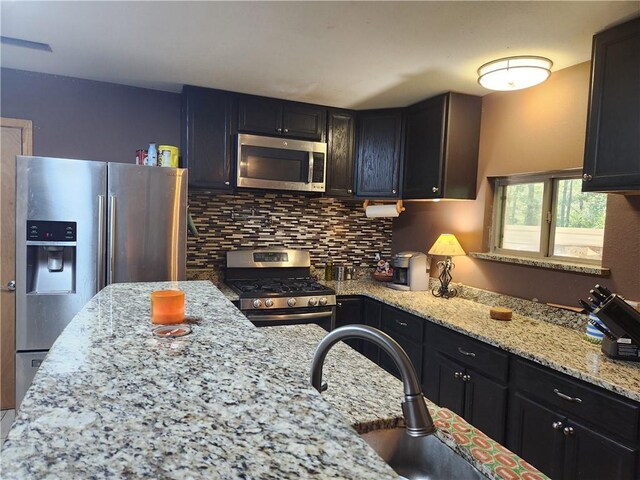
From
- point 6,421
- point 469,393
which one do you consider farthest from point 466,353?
point 6,421

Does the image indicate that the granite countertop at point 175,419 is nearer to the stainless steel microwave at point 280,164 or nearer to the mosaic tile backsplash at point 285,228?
the stainless steel microwave at point 280,164

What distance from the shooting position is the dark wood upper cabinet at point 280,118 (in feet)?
10.3

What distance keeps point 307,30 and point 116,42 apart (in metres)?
1.11

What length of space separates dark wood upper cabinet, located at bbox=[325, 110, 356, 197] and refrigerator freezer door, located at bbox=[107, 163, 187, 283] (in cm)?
130

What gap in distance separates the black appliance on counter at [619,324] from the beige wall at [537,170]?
1.35 ft

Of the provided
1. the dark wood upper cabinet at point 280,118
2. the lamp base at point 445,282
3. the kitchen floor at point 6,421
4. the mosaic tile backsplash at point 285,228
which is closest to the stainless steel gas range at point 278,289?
the mosaic tile backsplash at point 285,228

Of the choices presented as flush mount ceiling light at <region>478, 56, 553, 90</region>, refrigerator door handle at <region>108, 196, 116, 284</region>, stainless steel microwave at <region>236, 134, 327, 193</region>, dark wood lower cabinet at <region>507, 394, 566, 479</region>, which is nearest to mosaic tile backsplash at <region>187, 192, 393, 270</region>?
stainless steel microwave at <region>236, 134, 327, 193</region>

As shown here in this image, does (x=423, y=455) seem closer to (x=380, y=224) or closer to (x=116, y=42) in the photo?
(x=116, y=42)

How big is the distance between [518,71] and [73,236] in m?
2.83

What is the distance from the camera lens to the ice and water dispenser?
7.97ft

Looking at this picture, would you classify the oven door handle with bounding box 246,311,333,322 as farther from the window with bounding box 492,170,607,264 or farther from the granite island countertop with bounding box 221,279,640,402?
the window with bounding box 492,170,607,264

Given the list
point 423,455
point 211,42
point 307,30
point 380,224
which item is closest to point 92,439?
point 423,455

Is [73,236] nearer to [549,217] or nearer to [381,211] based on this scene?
[381,211]

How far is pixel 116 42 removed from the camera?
2.25 meters
